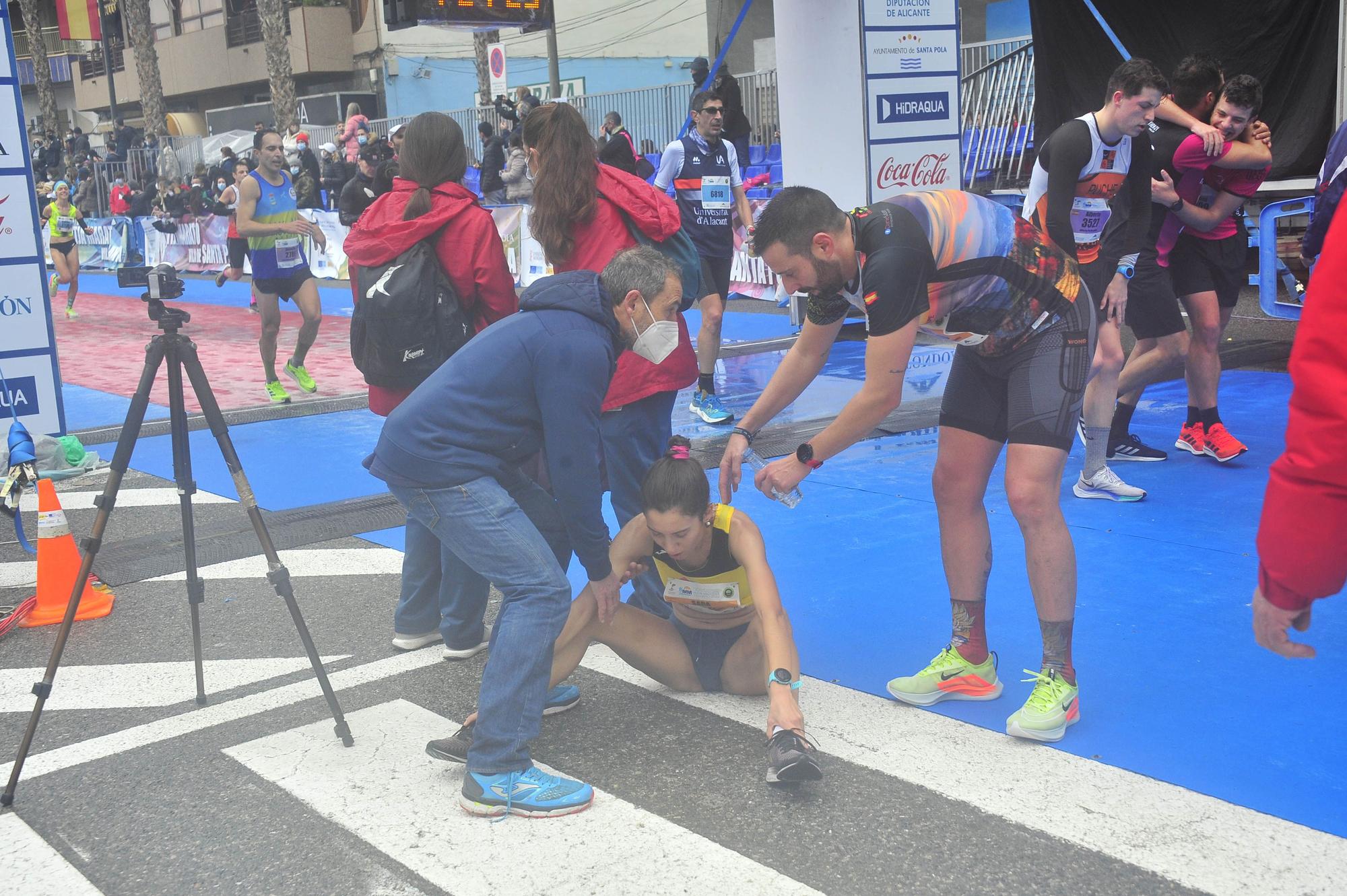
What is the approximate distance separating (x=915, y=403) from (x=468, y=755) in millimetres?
5675

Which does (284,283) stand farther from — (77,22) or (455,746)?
(77,22)

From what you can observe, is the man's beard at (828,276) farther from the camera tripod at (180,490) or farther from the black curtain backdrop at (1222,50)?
the black curtain backdrop at (1222,50)

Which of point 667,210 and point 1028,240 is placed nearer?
point 1028,240

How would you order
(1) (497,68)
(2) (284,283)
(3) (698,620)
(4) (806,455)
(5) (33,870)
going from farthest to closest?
(1) (497,68)
(2) (284,283)
(3) (698,620)
(4) (806,455)
(5) (33,870)

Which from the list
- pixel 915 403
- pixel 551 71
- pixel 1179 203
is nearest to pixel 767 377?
pixel 915 403

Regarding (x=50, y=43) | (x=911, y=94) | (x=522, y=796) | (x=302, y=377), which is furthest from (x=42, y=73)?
(x=522, y=796)

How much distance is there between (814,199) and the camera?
327 centimetres

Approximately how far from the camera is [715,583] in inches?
143

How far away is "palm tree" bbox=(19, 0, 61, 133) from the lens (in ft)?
132

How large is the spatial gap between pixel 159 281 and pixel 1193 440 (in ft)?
16.8

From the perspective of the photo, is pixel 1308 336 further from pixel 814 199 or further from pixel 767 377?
pixel 767 377

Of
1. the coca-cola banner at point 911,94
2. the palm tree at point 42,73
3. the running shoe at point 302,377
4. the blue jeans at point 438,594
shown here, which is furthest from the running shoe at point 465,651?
the palm tree at point 42,73

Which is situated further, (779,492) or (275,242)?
(275,242)

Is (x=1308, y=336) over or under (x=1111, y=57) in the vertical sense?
under
